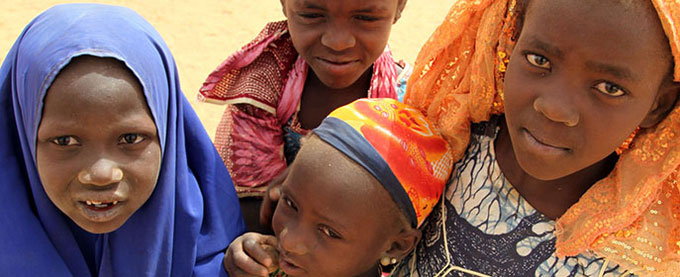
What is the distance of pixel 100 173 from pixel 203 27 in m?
6.15

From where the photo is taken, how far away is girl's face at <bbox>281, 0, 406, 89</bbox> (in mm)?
2268

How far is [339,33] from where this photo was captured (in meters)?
2.28

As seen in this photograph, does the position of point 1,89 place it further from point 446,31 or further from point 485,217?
point 485,217

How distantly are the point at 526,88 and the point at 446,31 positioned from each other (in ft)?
1.29

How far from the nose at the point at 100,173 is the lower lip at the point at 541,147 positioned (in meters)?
1.10

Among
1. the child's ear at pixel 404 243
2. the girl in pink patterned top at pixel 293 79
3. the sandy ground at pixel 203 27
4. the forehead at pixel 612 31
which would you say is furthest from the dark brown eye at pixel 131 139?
the sandy ground at pixel 203 27

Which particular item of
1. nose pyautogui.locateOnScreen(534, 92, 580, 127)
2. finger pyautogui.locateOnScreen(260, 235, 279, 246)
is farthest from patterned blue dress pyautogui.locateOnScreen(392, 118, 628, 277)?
finger pyautogui.locateOnScreen(260, 235, 279, 246)

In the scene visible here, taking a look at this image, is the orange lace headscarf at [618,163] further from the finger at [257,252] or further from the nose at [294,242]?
the finger at [257,252]

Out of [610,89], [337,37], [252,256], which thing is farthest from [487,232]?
[337,37]

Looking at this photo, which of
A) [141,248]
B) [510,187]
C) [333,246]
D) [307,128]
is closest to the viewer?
[510,187]

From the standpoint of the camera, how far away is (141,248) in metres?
1.97

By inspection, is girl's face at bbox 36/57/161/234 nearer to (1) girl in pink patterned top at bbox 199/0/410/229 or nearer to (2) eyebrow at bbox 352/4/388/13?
(1) girl in pink patterned top at bbox 199/0/410/229

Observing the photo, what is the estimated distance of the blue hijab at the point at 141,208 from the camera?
172 centimetres

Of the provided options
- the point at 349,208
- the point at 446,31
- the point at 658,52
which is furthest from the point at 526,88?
the point at 349,208
